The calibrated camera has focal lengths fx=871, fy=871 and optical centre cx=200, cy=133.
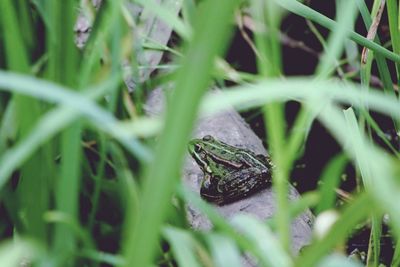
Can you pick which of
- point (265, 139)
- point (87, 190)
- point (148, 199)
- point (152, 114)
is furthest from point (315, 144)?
point (148, 199)

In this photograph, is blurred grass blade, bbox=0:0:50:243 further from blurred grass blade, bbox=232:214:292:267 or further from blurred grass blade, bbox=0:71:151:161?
blurred grass blade, bbox=232:214:292:267

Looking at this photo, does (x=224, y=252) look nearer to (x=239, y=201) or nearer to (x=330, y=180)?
(x=330, y=180)

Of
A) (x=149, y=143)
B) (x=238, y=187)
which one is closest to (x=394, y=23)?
(x=149, y=143)

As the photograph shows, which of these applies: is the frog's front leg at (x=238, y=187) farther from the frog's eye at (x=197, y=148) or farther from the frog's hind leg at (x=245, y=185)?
the frog's eye at (x=197, y=148)

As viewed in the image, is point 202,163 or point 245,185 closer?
point 245,185

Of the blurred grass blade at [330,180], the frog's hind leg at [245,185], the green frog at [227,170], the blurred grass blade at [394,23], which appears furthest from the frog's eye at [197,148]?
the blurred grass blade at [330,180]

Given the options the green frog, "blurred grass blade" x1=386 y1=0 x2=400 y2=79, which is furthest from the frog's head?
"blurred grass blade" x1=386 y1=0 x2=400 y2=79

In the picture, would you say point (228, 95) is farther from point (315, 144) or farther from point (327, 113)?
point (315, 144)
